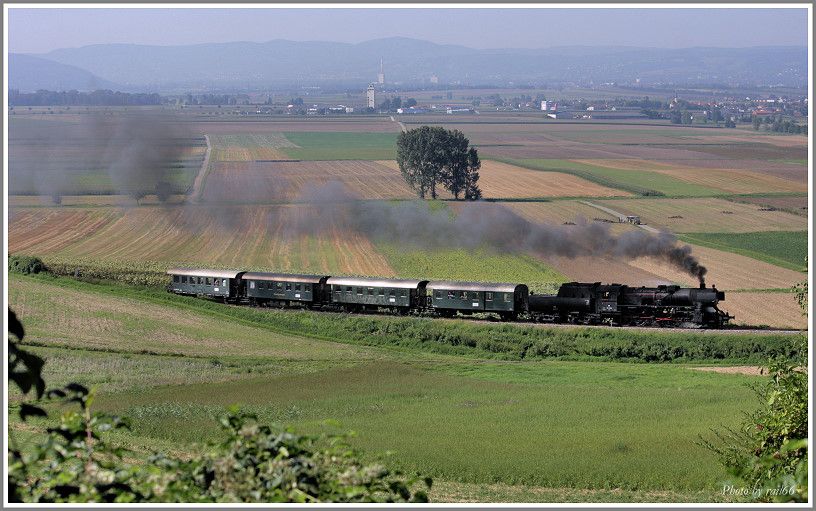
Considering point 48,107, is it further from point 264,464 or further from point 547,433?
point 264,464

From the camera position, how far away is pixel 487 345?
52438mm

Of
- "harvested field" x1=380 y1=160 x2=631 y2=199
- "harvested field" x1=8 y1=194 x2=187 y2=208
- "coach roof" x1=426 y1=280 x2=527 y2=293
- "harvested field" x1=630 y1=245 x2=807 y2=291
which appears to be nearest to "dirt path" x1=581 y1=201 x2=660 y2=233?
"harvested field" x1=380 y1=160 x2=631 y2=199

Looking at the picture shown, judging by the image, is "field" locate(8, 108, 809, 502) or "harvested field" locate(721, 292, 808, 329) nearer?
"field" locate(8, 108, 809, 502)

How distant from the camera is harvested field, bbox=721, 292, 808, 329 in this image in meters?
57.2

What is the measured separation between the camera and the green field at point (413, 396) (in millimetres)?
29375

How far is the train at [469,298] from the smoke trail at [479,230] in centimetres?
1093

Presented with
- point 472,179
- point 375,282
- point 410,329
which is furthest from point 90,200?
point 410,329

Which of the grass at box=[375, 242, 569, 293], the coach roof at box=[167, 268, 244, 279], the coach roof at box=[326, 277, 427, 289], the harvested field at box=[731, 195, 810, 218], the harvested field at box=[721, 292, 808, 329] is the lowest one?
the grass at box=[375, 242, 569, 293]

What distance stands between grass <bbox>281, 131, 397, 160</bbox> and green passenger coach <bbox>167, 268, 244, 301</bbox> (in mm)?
87412

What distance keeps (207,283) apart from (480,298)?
19.0 m

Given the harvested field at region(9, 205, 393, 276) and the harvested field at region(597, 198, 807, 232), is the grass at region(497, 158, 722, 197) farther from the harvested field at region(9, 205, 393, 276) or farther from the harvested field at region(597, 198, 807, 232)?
the harvested field at region(9, 205, 393, 276)

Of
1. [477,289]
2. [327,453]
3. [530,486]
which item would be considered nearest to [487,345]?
[477,289]

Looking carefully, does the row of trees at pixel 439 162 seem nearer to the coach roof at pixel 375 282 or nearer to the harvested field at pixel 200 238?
the harvested field at pixel 200 238

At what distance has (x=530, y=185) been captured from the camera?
406 ft
